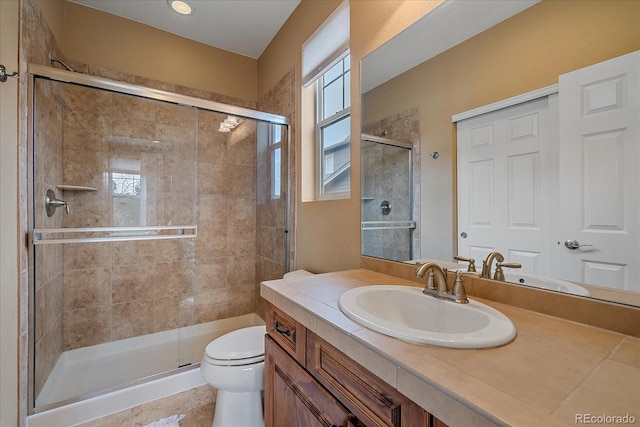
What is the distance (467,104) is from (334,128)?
0.96m

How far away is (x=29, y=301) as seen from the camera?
1356 mm

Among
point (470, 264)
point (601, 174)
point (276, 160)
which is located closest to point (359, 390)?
point (470, 264)

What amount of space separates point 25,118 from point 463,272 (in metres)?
2.07

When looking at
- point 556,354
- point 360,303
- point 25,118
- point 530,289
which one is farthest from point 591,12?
point 25,118

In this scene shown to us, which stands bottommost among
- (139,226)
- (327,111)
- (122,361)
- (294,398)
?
(122,361)

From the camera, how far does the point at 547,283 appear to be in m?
0.77

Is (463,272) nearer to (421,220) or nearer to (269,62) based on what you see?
(421,220)

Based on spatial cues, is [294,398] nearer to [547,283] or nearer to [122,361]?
[547,283]

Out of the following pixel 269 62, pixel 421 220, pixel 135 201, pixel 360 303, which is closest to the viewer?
pixel 360 303

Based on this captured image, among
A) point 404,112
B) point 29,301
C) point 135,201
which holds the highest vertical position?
point 404,112

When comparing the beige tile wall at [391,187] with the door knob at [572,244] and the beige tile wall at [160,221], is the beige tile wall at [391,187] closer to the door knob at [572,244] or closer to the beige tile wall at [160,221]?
the door knob at [572,244]

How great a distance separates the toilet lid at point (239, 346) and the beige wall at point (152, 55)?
2.12m

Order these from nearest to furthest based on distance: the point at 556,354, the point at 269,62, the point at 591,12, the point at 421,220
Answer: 1. the point at 556,354
2. the point at 591,12
3. the point at 421,220
4. the point at 269,62

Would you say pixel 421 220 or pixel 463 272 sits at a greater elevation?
pixel 421 220
